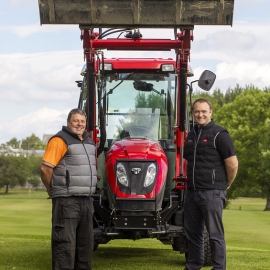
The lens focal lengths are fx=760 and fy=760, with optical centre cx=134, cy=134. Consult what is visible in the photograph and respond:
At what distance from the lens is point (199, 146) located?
8.70 metres

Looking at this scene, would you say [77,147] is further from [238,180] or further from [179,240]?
[238,180]

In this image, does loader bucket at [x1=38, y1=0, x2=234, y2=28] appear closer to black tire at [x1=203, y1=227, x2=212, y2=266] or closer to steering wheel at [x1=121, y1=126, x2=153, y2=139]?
steering wheel at [x1=121, y1=126, x2=153, y2=139]

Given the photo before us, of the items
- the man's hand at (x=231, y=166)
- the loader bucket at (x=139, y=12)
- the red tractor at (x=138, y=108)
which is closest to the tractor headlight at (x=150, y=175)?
the red tractor at (x=138, y=108)

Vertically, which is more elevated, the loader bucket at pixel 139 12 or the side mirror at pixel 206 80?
the loader bucket at pixel 139 12

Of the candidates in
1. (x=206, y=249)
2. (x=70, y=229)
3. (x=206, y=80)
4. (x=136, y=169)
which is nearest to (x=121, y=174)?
(x=136, y=169)

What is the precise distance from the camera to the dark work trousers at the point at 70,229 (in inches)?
345

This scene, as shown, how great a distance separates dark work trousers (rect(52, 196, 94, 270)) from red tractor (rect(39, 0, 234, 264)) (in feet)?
2.60

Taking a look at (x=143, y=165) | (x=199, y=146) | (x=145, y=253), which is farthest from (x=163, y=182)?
(x=145, y=253)

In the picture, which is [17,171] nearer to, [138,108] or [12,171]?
[12,171]

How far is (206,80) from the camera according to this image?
990cm

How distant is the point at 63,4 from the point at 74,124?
4.58ft

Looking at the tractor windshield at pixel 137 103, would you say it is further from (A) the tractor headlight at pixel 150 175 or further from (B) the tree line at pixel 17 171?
(B) the tree line at pixel 17 171

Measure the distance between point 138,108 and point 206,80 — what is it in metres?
1.49

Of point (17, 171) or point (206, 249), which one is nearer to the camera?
point (206, 249)
